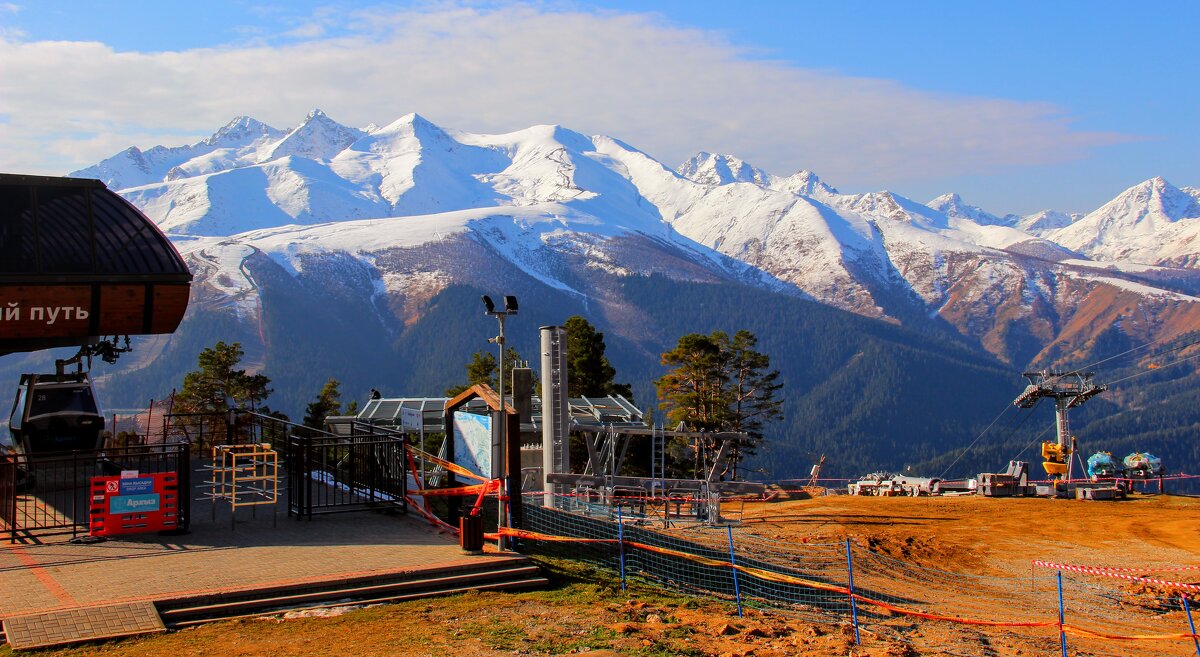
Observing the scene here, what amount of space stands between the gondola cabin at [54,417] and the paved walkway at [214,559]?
239 inches

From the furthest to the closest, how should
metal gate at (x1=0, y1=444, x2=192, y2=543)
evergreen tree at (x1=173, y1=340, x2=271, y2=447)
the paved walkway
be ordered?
evergreen tree at (x1=173, y1=340, x2=271, y2=447)
metal gate at (x1=0, y1=444, x2=192, y2=543)
the paved walkway

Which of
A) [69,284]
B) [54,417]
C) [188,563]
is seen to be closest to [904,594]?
[188,563]

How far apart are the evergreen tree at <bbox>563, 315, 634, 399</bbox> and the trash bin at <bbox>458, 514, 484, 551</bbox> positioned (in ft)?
149

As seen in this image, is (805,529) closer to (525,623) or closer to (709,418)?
(525,623)

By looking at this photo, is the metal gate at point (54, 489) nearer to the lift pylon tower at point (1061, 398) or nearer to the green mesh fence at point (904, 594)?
the green mesh fence at point (904, 594)

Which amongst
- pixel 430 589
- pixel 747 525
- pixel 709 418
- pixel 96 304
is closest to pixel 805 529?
pixel 747 525

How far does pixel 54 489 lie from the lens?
78.4ft

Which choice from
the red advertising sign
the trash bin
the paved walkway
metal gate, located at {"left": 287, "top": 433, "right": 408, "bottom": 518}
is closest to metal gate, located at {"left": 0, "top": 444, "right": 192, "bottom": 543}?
the red advertising sign

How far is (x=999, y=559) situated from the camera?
92.5 feet

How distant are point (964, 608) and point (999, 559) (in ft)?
26.1

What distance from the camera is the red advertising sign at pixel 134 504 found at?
66.5 feet

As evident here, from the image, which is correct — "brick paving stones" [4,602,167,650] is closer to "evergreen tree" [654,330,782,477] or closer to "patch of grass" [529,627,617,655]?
"patch of grass" [529,627,617,655]

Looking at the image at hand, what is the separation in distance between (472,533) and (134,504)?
673cm

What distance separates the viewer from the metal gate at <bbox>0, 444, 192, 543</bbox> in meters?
20.1
